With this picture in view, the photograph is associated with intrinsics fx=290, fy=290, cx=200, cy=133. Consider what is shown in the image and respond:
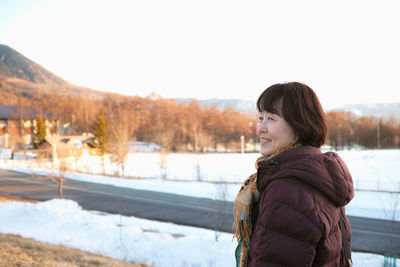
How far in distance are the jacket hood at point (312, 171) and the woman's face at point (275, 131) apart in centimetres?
9

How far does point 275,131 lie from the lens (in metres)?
1.57

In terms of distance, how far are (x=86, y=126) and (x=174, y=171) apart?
48638mm

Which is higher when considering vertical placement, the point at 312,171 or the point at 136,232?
the point at 312,171

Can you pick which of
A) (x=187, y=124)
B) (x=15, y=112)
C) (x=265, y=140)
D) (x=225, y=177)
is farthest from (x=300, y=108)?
(x=187, y=124)

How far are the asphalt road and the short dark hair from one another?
40.5ft

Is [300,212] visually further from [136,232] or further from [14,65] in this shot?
[14,65]

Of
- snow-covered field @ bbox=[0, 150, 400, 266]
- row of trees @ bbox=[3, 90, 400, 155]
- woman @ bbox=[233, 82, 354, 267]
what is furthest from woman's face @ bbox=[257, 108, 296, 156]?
row of trees @ bbox=[3, 90, 400, 155]

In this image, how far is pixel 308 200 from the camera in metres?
1.31

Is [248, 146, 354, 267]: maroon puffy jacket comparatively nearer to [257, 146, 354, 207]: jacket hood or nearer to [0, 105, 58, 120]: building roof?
[257, 146, 354, 207]: jacket hood

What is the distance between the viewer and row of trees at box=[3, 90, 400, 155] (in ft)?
220

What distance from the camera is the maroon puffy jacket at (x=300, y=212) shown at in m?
1.30

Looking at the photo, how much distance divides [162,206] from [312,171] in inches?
766

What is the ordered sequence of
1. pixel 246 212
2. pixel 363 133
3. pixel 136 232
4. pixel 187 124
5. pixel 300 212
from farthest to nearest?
pixel 187 124 < pixel 363 133 < pixel 136 232 < pixel 246 212 < pixel 300 212

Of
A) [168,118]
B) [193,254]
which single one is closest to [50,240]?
[193,254]
